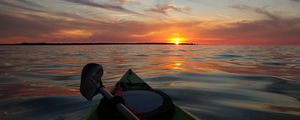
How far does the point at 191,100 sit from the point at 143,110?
373 cm

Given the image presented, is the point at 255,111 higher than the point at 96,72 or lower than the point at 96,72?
lower

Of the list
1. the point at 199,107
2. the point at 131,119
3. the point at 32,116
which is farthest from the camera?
the point at 199,107

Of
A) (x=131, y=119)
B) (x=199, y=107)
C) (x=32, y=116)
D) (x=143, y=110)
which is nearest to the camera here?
(x=131, y=119)

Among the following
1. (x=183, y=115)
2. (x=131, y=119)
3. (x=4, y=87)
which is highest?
(x=131, y=119)

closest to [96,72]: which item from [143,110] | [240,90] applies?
[143,110]

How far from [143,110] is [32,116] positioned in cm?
361

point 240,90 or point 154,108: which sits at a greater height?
point 154,108

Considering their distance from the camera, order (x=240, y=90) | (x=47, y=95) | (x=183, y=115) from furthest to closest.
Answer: (x=240, y=90), (x=47, y=95), (x=183, y=115)

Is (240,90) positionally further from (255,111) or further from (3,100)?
(3,100)

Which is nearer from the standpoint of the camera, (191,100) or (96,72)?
(96,72)

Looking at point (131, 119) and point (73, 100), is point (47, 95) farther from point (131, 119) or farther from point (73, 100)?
point (131, 119)

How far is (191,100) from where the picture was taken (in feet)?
23.3

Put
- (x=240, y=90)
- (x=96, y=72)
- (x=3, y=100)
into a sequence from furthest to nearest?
(x=240, y=90), (x=3, y=100), (x=96, y=72)

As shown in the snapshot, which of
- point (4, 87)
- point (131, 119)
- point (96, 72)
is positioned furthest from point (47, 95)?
point (131, 119)
